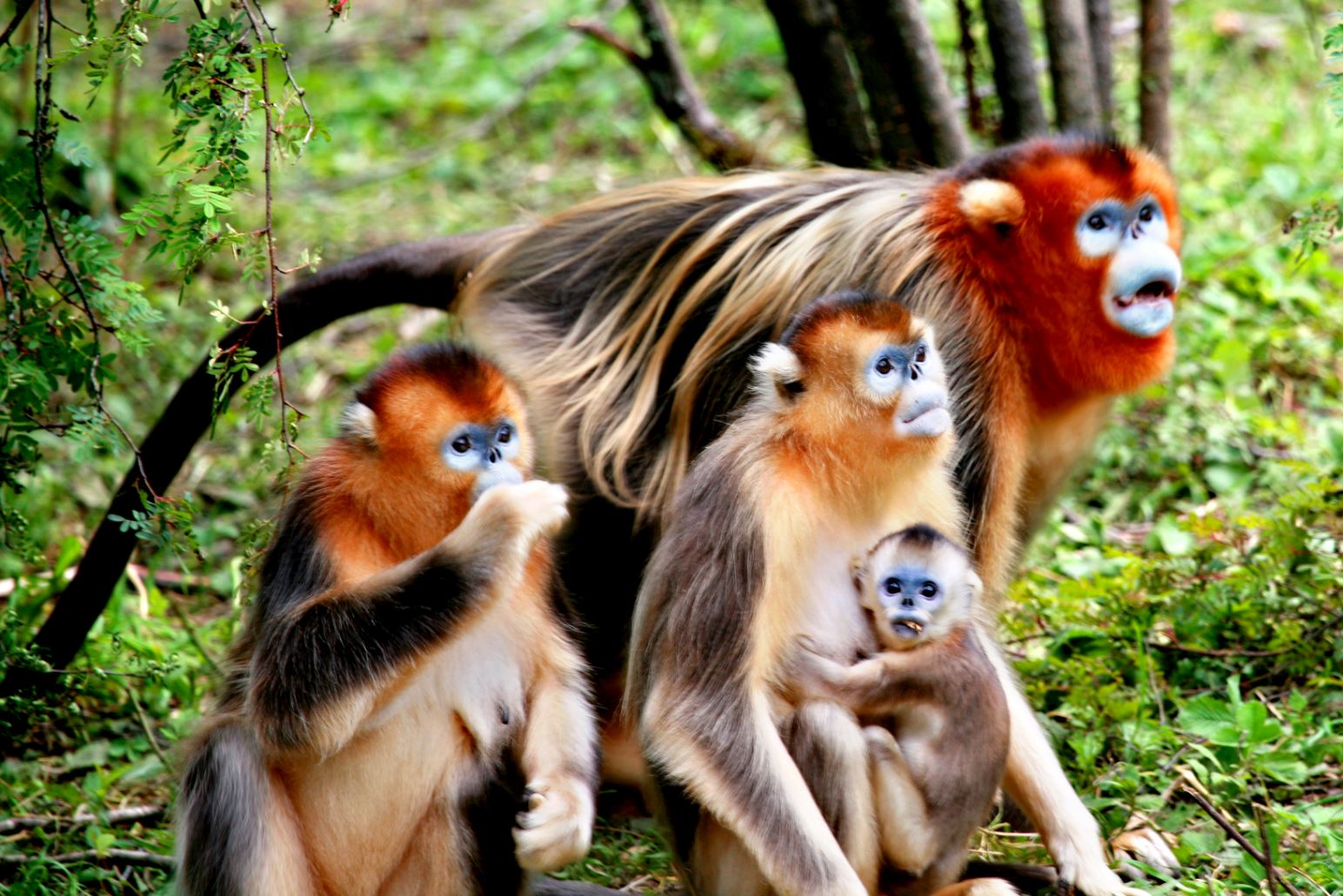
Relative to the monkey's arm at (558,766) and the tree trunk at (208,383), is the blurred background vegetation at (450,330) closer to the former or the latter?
the tree trunk at (208,383)

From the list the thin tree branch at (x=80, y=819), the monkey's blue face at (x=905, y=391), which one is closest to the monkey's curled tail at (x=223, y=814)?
the thin tree branch at (x=80, y=819)

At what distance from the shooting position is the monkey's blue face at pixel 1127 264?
12.5 ft

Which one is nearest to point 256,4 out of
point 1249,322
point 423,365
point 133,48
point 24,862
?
point 133,48

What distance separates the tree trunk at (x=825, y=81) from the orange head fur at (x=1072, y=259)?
138 centimetres

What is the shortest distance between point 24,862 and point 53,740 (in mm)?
782

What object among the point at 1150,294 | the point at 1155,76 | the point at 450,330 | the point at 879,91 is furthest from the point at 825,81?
the point at 1150,294

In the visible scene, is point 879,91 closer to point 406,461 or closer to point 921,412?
point 921,412

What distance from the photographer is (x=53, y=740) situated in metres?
4.52

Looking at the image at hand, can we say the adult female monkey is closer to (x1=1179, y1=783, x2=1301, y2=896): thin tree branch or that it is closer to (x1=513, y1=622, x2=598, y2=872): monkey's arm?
(x1=1179, y1=783, x2=1301, y2=896): thin tree branch

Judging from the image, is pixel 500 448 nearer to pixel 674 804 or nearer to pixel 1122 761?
pixel 674 804

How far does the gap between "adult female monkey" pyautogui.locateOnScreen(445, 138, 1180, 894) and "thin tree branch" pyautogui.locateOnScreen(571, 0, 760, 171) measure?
3.79 feet

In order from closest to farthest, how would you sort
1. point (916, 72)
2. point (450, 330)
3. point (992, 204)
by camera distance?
point (992, 204) < point (450, 330) < point (916, 72)

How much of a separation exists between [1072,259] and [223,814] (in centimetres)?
242

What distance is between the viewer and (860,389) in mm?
3297
